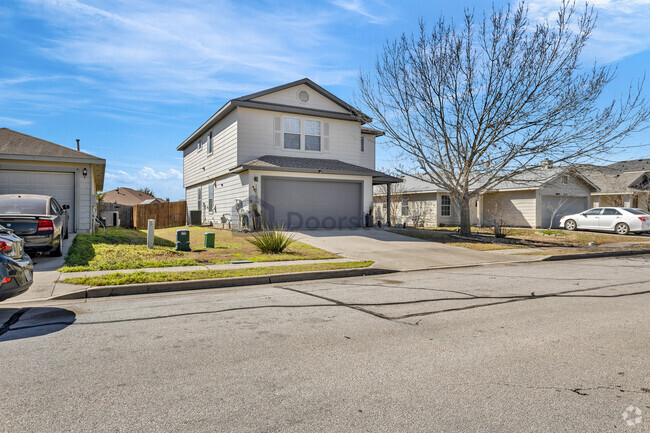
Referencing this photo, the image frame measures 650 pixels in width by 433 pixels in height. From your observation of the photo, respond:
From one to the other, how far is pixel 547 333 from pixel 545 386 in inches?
69.1

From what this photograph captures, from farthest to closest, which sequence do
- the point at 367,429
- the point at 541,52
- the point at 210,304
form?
the point at 541,52, the point at 210,304, the point at 367,429

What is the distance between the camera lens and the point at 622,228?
24359 millimetres

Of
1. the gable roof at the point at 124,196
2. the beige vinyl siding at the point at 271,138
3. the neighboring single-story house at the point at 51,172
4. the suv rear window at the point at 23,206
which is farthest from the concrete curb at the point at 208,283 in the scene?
the gable roof at the point at 124,196

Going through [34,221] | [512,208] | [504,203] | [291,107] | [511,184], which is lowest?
[34,221]

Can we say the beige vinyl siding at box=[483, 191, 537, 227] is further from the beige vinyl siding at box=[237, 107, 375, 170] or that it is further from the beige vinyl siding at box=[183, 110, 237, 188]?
the beige vinyl siding at box=[183, 110, 237, 188]

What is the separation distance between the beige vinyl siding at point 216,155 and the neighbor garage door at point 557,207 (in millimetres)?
20641

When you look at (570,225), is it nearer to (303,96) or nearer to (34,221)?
(303,96)

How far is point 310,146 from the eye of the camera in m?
22.0

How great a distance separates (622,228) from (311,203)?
1796cm

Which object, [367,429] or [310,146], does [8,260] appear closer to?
[367,429]

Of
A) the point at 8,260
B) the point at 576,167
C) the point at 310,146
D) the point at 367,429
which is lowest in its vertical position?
the point at 367,429

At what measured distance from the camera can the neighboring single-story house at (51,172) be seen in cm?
1562

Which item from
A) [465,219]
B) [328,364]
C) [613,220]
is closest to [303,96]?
Result: [465,219]

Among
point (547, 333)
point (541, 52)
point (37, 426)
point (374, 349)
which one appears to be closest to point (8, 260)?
point (37, 426)
